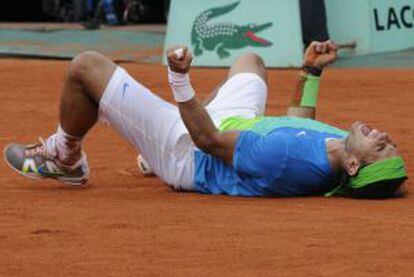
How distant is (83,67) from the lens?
671cm

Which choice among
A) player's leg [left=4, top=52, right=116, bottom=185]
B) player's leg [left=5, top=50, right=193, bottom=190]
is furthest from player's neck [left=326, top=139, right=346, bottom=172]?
player's leg [left=4, top=52, right=116, bottom=185]

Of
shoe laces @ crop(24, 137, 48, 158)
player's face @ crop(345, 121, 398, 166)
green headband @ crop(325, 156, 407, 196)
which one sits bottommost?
shoe laces @ crop(24, 137, 48, 158)

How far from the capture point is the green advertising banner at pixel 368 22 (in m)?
15.1

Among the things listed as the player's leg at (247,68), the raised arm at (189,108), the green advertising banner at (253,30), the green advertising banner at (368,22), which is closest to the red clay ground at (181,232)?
the raised arm at (189,108)

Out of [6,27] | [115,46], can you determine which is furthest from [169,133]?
[6,27]

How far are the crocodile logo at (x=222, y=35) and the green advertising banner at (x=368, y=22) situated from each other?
129 centimetres

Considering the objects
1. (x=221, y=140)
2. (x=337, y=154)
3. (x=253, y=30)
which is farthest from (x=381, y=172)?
(x=253, y=30)

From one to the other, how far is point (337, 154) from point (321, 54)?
0.99 m

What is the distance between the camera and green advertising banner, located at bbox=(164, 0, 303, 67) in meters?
14.1

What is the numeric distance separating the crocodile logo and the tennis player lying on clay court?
6.85 meters

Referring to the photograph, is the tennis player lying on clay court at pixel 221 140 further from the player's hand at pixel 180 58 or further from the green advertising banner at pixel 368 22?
the green advertising banner at pixel 368 22

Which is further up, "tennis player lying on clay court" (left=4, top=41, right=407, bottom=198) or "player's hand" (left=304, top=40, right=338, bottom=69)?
"player's hand" (left=304, top=40, right=338, bottom=69)

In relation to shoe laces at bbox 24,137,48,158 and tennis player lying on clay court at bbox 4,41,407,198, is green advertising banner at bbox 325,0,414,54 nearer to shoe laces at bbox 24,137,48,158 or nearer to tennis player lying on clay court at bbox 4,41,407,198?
tennis player lying on clay court at bbox 4,41,407,198

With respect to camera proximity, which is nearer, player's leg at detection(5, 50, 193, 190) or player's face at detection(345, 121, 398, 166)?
player's face at detection(345, 121, 398, 166)
